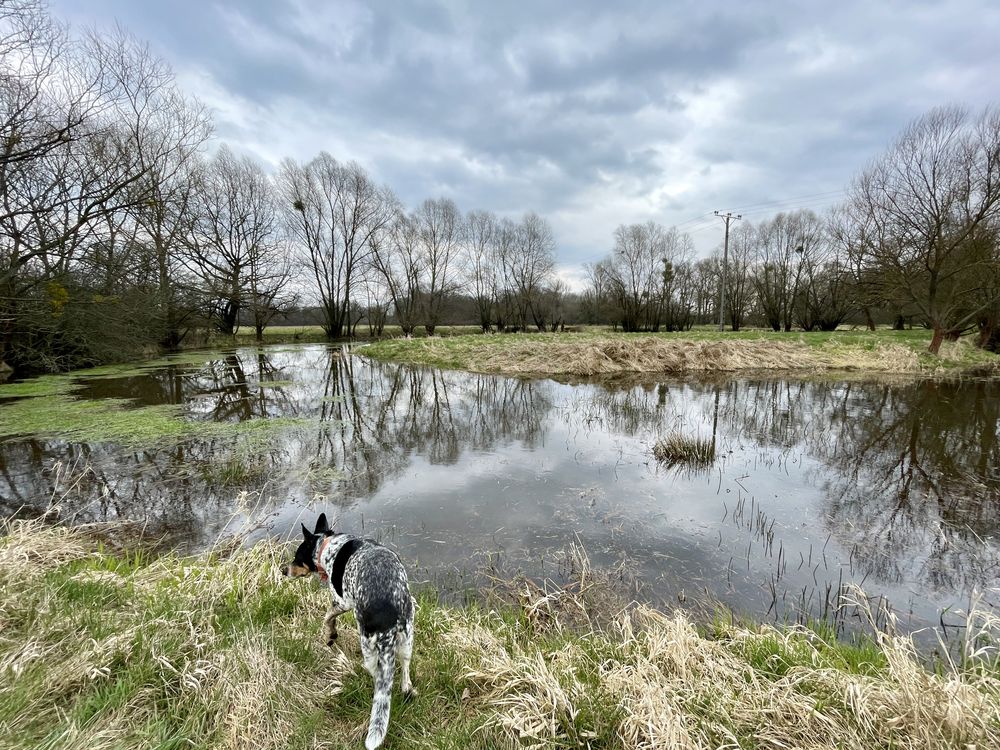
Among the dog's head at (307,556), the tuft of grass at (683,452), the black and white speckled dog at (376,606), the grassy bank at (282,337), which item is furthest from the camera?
the grassy bank at (282,337)

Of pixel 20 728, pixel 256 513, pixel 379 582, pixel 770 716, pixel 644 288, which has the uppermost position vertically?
pixel 644 288

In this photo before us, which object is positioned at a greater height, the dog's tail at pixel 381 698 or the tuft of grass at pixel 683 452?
the dog's tail at pixel 381 698

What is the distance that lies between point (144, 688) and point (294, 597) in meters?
1.01

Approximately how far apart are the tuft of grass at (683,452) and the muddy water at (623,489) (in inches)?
6.7

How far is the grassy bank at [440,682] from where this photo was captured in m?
1.77

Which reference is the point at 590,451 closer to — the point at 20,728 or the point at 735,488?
the point at 735,488

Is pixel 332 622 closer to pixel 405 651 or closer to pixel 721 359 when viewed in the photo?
pixel 405 651

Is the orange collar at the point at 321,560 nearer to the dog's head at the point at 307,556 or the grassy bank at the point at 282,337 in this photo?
the dog's head at the point at 307,556

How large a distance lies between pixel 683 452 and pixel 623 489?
1.78 meters

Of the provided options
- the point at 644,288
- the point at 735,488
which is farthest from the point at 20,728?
the point at 644,288

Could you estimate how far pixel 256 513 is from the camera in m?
4.88

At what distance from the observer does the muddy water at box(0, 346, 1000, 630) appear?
145 inches

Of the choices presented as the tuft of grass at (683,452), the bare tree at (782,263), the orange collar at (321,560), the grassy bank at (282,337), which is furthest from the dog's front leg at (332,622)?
the bare tree at (782,263)

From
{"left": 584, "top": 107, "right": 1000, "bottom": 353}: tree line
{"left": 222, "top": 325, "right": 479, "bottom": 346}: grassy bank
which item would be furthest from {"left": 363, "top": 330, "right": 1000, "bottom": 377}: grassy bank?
{"left": 222, "top": 325, "right": 479, "bottom": 346}: grassy bank
